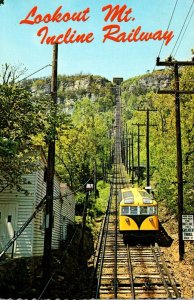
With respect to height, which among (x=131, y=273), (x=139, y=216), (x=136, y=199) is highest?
(x=136, y=199)

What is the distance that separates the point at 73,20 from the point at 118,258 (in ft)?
42.5

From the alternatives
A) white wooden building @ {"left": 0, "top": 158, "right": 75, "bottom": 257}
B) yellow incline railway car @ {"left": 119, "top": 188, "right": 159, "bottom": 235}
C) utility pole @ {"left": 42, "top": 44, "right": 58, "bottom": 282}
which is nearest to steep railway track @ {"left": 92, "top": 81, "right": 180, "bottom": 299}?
yellow incline railway car @ {"left": 119, "top": 188, "right": 159, "bottom": 235}

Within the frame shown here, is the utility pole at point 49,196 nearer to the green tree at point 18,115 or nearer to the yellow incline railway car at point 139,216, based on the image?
the green tree at point 18,115

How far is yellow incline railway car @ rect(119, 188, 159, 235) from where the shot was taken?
73.4ft

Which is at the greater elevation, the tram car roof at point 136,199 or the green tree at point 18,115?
the green tree at point 18,115

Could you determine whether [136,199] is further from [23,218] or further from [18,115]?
[18,115]

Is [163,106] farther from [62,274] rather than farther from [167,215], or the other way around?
[62,274]

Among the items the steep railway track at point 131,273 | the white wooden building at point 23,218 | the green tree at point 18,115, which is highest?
the green tree at point 18,115

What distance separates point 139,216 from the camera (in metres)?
22.5

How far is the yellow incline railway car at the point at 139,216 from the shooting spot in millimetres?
22359

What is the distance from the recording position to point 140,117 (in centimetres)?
5134

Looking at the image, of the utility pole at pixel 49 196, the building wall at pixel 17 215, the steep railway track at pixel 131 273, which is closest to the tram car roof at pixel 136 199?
the steep railway track at pixel 131 273

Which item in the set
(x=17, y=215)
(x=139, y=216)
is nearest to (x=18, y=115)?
(x=17, y=215)

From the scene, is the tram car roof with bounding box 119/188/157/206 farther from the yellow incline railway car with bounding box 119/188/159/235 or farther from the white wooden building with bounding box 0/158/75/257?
the white wooden building with bounding box 0/158/75/257
